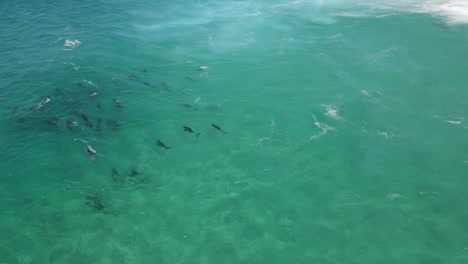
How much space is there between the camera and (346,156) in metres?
40.7

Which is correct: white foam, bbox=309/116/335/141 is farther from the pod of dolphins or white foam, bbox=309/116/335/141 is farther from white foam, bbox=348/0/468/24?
white foam, bbox=348/0/468/24

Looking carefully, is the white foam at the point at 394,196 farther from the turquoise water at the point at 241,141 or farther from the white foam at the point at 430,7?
the white foam at the point at 430,7

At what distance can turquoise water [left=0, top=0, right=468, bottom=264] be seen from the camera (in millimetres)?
32844

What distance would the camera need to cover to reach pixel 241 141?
43.6 m

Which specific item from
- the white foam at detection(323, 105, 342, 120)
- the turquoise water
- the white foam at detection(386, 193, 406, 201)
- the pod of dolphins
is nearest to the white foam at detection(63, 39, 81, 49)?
the turquoise water

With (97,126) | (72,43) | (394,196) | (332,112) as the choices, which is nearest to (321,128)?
(332,112)

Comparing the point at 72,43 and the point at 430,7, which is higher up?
the point at 430,7

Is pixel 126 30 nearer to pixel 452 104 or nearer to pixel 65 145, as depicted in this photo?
pixel 65 145

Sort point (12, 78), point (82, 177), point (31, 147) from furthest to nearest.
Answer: point (12, 78) → point (31, 147) → point (82, 177)

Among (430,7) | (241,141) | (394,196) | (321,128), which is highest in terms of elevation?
(430,7)

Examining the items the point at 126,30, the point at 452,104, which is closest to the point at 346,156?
the point at 452,104

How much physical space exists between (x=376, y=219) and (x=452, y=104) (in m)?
23.3

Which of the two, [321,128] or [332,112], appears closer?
[321,128]

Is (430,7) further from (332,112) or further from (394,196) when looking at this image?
(394,196)
